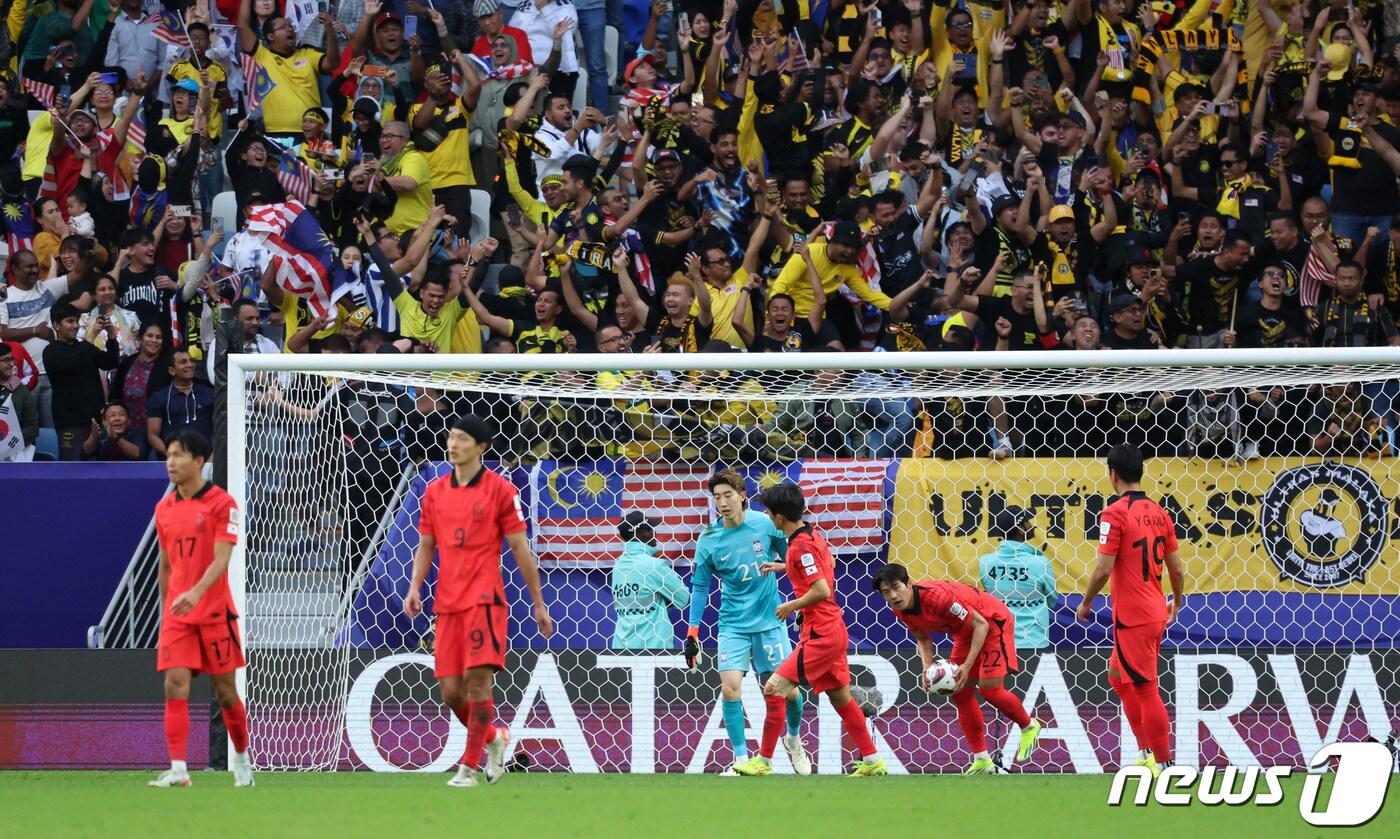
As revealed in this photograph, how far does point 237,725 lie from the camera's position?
8.27m

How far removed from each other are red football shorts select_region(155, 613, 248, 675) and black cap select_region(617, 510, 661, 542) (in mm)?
3031

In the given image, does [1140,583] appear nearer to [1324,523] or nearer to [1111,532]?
[1111,532]

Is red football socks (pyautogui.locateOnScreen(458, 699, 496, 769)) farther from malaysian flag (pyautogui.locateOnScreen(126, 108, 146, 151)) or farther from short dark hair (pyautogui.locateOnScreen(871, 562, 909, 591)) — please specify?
malaysian flag (pyautogui.locateOnScreen(126, 108, 146, 151))

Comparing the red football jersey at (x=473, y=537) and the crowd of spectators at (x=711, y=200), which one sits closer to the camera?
the red football jersey at (x=473, y=537)

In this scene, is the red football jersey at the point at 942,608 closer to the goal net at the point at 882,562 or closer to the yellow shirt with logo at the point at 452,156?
the goal net at the point at 882,562

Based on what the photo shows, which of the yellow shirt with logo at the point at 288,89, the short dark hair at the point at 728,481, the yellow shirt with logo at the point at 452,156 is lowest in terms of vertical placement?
the short dark hair at the point at 728,481

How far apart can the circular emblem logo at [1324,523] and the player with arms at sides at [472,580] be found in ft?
16.1

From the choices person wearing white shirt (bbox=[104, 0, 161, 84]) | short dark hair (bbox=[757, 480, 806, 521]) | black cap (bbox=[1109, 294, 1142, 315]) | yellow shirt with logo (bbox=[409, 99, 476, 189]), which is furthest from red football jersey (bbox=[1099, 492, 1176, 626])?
person wearing white shirt (bbox=[104, 0, 161, 84])

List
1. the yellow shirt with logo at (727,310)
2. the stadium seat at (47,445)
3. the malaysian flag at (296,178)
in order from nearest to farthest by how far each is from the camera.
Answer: the stadium seat at (47,445)
the yellow shirt with logo at (727,310)
the malaysian flag at (296,178)

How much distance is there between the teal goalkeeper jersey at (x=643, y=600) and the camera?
415 inches

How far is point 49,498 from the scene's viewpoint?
449 inches

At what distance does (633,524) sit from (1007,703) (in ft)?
8.50

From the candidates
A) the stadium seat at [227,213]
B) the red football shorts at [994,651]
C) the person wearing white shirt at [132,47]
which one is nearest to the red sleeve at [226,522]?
the red football shorts at [994,651]

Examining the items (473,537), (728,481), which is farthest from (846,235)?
(473,537)
